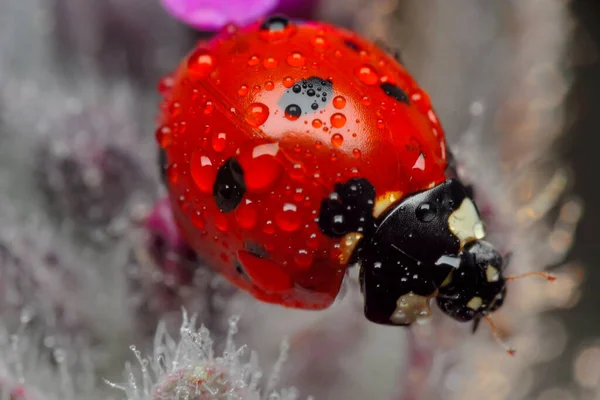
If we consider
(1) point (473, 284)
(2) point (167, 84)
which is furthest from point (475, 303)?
(2) point (167, 84)

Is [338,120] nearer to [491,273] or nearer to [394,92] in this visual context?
[394,92]

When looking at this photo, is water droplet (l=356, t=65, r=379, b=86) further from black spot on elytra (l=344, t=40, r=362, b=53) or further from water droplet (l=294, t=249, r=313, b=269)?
water droplet (l=294, t=249, r=313, b=269)

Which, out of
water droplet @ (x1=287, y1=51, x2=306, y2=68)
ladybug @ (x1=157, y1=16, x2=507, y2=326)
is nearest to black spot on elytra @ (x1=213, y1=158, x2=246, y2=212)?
ladybug @ (x1=157, y1=16, x2=507, y2=326)

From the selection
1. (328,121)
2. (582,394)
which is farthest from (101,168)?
(582,394)

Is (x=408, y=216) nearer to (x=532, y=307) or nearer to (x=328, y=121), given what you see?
(x=328, y=121)

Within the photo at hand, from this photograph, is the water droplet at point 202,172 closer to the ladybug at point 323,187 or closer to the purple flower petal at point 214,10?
the ladybug at point 323,187

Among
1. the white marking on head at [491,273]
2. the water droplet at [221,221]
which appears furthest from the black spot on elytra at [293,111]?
the white marking on head at [491,273]
